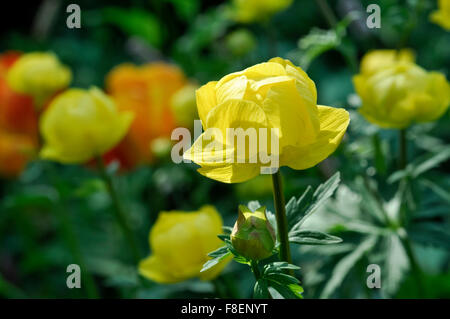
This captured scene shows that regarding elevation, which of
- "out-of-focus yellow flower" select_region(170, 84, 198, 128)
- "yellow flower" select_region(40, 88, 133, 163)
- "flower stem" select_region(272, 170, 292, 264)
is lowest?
"flower stem" select_region(272, 170, 292, 264)

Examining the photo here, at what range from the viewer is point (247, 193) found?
1.00m

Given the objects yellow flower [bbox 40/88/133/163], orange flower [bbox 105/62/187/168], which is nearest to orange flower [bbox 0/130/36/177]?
orange flower [bbox 105/62/187/168]

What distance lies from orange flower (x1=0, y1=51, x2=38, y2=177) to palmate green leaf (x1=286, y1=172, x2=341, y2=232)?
952 millimetres

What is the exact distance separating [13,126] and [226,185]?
561mm

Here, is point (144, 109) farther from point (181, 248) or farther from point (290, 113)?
point (290, 113)

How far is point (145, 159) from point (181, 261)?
2.07 ft

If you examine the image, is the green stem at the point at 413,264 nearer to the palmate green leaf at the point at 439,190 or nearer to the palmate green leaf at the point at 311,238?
the palmate green leaf at the point at 439,190

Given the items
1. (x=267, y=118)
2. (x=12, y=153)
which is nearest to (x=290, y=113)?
(x=267, y=118)

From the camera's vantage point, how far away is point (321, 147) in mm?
478

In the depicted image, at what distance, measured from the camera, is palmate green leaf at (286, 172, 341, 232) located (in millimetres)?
483

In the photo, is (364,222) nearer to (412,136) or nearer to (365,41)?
(412,136)

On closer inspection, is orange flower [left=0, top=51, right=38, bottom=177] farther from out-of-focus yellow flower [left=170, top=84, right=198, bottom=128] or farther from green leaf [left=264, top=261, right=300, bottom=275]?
green leaf [left=264, top=261, right=300, bottom=275]

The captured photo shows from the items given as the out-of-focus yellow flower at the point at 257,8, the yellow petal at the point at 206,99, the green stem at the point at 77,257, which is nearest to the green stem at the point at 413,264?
the yellow petal at the point at 206,99

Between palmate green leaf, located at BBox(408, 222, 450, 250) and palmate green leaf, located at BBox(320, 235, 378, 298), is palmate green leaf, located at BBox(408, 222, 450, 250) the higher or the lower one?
the higher one
